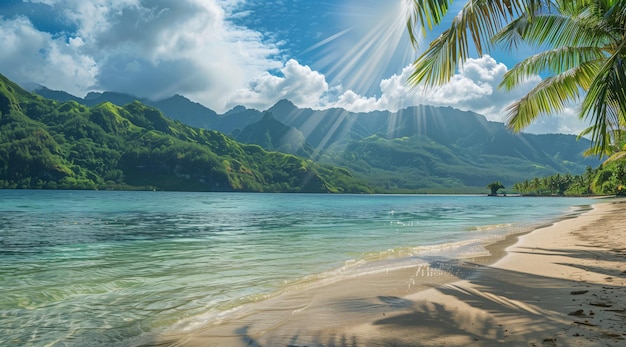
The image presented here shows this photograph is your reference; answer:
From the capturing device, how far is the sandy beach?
4.77 meters

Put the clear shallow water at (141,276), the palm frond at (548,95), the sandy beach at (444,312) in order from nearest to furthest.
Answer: the sandy beach at (444,312) → the clear shallow water at (141,276) → the palm frond at (548,95)

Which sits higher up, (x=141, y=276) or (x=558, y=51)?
(x=558, y=51)

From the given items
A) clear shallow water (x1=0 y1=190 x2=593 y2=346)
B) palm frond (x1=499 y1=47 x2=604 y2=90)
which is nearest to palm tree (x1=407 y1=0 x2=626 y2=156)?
palm frond (x1=499 y1=47 x2=604 y2=90)

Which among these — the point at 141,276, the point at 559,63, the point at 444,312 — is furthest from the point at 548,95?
the point at 141,276

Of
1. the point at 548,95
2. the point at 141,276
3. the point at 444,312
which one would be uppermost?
the point at 548,95

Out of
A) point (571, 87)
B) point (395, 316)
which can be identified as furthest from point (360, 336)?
point (571, 87)

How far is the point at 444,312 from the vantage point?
6.05 metres

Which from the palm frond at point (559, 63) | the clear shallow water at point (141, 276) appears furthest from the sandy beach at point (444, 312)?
the palm frond at point (559, 63)

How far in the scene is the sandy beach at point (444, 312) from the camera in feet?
15.7

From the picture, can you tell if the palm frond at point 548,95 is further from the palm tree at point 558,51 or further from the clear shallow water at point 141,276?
the clear shallow water at point 141,276

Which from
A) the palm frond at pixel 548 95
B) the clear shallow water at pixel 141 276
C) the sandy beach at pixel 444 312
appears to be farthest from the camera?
the palm frond at pixel 548 95

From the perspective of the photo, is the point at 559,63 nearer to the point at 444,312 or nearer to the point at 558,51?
the point at 558,51

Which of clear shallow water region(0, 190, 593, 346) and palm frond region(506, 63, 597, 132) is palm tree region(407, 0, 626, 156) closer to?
palm frond region(506, 63, 597, 132)

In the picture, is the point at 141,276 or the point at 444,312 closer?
the point at 444,312
